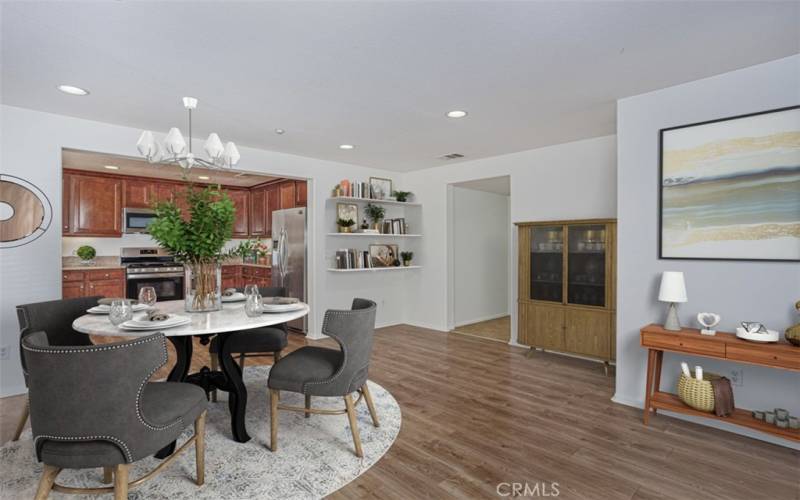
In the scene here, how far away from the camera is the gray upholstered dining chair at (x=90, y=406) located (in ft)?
4.97

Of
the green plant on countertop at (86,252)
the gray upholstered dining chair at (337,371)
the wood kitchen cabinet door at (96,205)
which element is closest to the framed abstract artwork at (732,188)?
the gray upholstered dining chair at (337,371)

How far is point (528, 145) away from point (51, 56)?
432 centimetres

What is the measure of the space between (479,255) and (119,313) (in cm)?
527

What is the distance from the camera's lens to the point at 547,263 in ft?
14.8

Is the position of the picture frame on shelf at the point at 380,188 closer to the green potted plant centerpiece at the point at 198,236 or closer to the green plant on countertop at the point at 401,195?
the green plant on countertop at the point at 401,195

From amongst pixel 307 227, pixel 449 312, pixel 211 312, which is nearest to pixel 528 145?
pixel 449 312

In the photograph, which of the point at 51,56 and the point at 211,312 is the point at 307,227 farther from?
the point at 51,56

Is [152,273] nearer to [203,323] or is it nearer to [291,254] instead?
[291,254]

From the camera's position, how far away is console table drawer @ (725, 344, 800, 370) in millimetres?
2295

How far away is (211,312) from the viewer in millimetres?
2625

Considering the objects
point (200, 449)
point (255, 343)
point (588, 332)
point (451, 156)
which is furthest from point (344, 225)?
point (200, 449)

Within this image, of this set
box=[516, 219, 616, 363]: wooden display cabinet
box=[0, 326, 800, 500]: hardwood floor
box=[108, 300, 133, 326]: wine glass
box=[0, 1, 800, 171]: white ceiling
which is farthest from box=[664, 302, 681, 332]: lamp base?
box=[108, 300, 133, 326]: wine glass

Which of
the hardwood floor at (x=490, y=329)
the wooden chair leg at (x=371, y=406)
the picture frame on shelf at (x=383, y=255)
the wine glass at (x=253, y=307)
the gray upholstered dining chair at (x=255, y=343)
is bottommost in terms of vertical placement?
the hardwood floor at (x=490, y=329)

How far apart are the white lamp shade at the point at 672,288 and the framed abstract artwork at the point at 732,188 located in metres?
0.22
